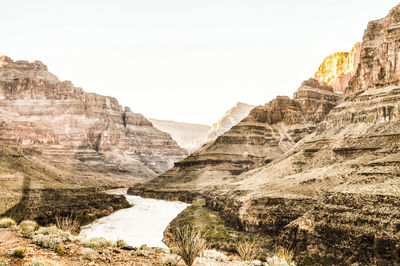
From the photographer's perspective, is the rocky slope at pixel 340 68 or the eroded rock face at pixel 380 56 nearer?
the eroded rock face at pixel 380 56

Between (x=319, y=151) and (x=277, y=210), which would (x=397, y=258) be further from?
(x=319, y=151)

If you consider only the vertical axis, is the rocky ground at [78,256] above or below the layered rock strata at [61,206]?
above

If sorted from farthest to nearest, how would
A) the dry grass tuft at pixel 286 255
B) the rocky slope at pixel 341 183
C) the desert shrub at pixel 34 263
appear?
the rocky slope at pixel 341 183, the dry grass tuft at pixel 286 255, the desert shrub at pixel 34 263

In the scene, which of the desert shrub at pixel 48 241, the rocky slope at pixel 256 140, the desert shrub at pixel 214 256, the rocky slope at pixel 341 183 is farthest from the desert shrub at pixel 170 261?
the rocky slope at pixel 256 140

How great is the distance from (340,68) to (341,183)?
158125 mm

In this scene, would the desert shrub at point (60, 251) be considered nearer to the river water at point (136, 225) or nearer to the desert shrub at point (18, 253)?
the desert shrub at point (18, 253)

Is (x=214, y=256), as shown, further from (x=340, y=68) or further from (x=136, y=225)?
(x=340, y=68)

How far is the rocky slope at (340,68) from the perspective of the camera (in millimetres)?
175312

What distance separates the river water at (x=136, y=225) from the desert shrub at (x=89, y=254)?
2774 centimetres

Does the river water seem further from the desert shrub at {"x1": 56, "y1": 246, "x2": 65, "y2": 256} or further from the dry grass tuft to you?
the desert shrub at {"x1": 56, "y1": 246, "x2": 65, "y2": 256}

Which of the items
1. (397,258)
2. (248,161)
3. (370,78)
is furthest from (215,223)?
(248,161)

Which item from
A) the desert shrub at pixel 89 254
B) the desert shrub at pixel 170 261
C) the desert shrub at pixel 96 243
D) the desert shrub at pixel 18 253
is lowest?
the desert shrub at pixel 170 261

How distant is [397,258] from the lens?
2808cm

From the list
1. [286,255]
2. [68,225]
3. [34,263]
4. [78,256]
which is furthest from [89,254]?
[68,225]
